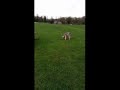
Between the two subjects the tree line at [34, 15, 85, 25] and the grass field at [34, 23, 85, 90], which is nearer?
the grass field at [34, 23, 85, 90]

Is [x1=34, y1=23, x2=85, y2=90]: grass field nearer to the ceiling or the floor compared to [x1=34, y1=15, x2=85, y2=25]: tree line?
nearer to the floor

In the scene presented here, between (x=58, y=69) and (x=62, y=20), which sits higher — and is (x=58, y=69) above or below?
below

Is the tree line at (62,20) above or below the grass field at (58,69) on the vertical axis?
above

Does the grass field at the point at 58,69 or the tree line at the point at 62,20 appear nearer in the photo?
the grass field at the point at 58,69

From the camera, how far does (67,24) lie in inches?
980

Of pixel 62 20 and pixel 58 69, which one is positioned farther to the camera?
pixel 62 20
